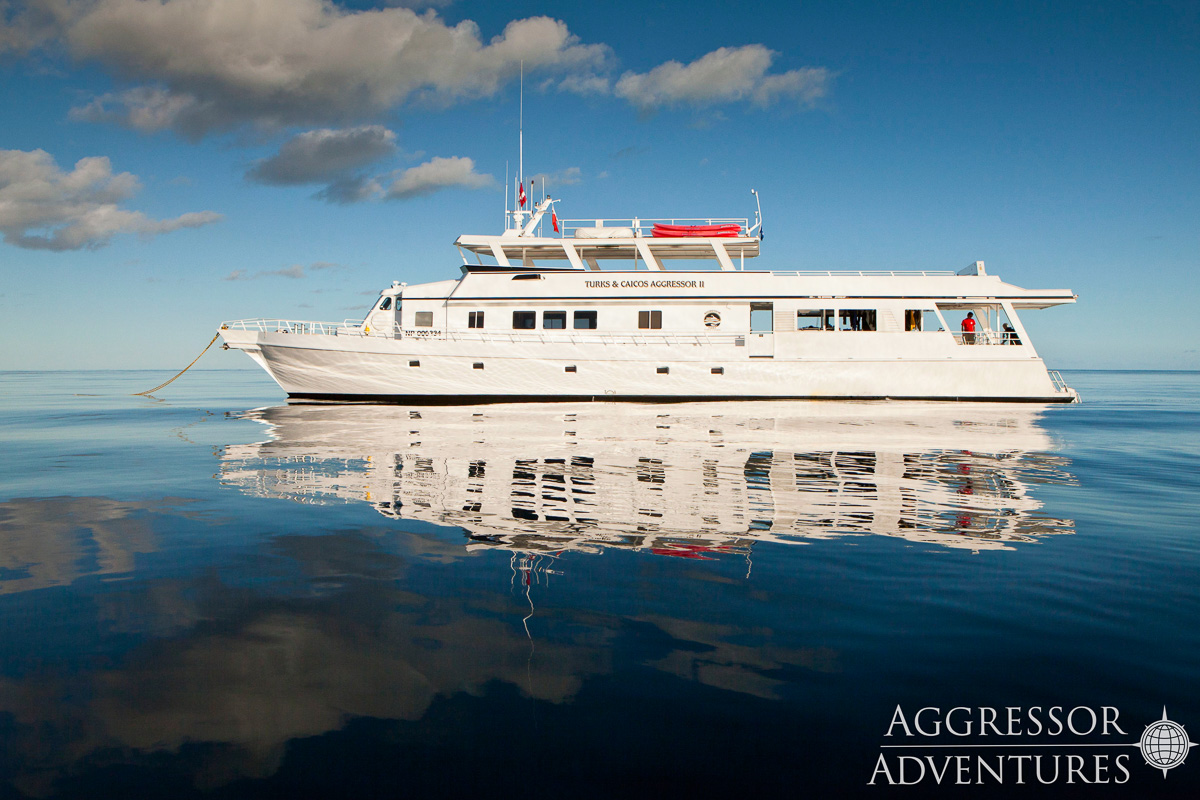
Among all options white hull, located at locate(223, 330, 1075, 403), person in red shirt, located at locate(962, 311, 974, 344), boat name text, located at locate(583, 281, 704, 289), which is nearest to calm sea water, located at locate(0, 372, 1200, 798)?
white hull, located at locate(223, 330, 1075, 403)

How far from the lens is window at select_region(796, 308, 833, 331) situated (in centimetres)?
2142

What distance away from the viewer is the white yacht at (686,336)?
2098cm

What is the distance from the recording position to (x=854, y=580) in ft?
13.3

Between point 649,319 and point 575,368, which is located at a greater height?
point 649,319

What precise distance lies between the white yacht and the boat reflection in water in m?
5.16

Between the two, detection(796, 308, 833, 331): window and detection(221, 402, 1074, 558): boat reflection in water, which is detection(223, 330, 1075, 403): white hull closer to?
detection(796, 308, 833, 331): window

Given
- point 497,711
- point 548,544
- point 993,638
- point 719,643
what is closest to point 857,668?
point 719,643

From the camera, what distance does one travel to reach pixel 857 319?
71.4 feet

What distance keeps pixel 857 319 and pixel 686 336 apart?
6.11 meters

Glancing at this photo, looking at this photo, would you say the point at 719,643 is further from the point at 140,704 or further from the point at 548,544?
the point at 140,704

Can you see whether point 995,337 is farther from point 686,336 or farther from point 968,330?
point 686,336

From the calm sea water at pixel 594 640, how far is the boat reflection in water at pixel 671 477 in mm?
75

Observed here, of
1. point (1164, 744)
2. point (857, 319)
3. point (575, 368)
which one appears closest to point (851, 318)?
point (857, 319)

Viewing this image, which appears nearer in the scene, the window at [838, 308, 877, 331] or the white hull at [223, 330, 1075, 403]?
the white hull at [223, 330, 1075, 403]
